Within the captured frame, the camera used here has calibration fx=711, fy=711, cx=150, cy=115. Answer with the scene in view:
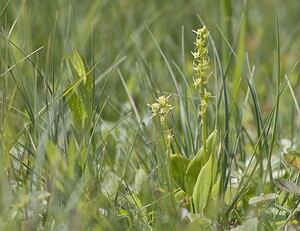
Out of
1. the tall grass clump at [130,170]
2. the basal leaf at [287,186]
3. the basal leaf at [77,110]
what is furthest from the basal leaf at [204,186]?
the basal leaf at [77,110]

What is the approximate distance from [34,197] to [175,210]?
262 mm

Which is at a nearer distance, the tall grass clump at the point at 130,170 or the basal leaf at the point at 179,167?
the tall grass clump at the point at 130,170

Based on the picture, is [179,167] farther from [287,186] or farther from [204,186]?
[287,186]

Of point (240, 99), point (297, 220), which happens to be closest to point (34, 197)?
point (297, 220)

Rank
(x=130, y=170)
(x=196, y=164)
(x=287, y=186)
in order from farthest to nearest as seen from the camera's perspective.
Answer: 1. (x=130, y=170)
2. (x=196, y=164)
3. (x=287, y=186)

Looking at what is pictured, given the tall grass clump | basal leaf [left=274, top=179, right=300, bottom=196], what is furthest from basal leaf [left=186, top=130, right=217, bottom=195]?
basal leaf [left=274, top=179, right=300, bottom=196]

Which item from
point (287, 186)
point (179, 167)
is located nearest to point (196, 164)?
point (179, 167)

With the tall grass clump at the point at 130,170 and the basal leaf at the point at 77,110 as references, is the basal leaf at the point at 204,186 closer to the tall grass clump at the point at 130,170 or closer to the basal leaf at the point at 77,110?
the tall grass clump at the point at 130,170

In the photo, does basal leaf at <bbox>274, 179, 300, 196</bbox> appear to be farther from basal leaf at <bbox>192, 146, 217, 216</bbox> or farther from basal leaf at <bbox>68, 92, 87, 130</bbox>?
basal leaf at <bbox>68, 92, 87, 130</bbox>

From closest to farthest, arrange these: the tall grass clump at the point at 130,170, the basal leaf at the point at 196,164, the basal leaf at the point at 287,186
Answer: the tall grass clump at the point at 130,170 < the basal leaf at the point at 287,186 < the basal leaf at the point at 196,164

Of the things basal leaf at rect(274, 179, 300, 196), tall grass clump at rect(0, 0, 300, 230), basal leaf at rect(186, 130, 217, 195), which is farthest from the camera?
basal leaf at rect(186, 130, 217, 195)

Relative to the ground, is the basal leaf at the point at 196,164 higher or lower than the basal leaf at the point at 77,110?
lower

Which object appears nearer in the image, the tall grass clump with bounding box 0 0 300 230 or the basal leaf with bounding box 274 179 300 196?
the tall grass clump with bounding box 0 0 300 230

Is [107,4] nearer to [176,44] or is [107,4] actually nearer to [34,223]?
[176,44]
